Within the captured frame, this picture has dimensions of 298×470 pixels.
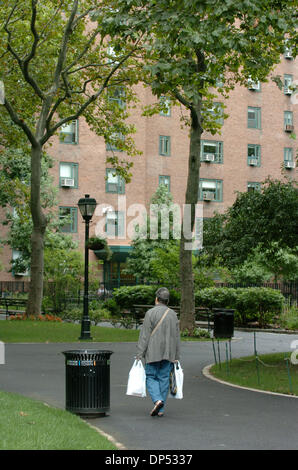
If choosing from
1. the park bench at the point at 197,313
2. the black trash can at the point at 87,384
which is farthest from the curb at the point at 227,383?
the park bench at the point at 197,313

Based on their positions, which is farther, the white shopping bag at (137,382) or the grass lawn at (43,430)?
the white shopping bag at (137,382)

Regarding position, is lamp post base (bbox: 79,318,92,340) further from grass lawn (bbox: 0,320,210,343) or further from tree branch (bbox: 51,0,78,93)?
tree branch (bbox: 51,0,78,93)

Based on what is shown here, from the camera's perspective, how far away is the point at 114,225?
5234 cm

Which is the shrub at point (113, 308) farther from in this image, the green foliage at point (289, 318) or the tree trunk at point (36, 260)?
the green foliage at point (289, 318)

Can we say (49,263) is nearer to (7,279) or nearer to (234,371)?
(7,279)

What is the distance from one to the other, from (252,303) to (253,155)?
1144 inches

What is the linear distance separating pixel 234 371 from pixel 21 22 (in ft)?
59.2

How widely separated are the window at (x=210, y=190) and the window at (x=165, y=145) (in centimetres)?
352

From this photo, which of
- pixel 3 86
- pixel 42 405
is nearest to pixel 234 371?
pixel 42 405

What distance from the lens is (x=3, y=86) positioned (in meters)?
28.2

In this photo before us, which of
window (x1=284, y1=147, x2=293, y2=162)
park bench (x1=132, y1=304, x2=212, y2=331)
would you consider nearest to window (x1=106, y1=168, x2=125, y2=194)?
window (x1=284, y1=147, x2=293, y2=162)

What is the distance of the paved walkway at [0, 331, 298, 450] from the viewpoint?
8.42m

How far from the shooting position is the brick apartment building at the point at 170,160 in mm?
51188

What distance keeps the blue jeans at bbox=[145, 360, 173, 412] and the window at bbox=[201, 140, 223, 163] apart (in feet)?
152
